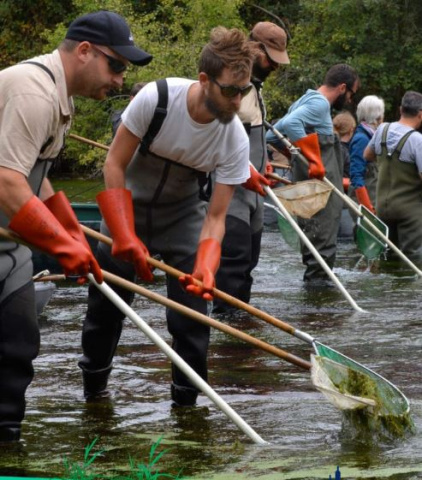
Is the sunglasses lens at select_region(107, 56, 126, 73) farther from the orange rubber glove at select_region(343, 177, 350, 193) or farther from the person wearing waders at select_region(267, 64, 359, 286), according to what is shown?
the orange rubber glove at select_region(343, 177, 350, 193)

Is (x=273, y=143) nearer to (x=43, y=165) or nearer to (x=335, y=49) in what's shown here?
(x=43, y=165)

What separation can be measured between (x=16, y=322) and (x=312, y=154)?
6.21 meters

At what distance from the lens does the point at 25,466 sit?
5477 mm

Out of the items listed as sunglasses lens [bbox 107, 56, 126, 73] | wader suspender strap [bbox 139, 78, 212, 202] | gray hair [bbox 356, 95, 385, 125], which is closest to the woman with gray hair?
gray hair [bbox 356, 95, 385, 125]

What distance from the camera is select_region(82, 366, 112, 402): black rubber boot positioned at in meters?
7.00

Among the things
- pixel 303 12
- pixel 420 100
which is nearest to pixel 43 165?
pixel 420 100

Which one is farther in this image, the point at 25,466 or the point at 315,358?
the point at 315,358

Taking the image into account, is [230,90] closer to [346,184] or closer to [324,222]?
[324,222]

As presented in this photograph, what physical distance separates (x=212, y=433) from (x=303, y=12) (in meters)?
28.5

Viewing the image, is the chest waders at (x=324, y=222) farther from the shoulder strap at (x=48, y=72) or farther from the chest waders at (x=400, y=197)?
the shoulder strap at (x=48, y=72)

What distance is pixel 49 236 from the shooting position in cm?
544

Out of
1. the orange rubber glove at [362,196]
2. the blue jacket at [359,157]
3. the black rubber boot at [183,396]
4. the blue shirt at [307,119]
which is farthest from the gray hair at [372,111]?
the black rubber boot at [183,396]

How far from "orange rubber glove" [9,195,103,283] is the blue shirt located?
20.6 ft

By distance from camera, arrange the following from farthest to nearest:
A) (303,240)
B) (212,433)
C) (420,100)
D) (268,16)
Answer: (268,16)
(420,100)
(303,240)
(212,433)
